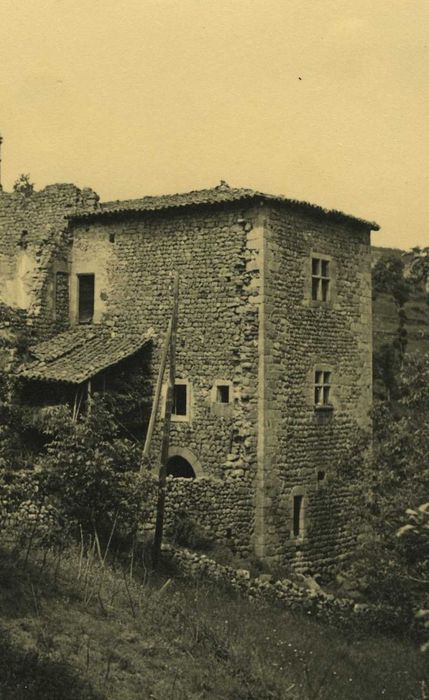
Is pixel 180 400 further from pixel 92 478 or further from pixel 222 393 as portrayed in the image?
pixel 92 478

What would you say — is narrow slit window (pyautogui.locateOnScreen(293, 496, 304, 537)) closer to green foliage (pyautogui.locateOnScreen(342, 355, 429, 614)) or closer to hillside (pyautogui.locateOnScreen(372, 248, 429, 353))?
green foliage (pyautogui.locateOnScreen(342, 355, 429, 614))

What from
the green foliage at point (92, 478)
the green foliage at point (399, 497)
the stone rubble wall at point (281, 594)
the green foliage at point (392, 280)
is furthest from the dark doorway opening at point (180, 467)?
the green foliage at point (392, 280)

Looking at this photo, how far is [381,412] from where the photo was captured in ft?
62.1

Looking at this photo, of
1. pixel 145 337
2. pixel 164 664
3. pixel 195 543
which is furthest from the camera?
pixel 145 337

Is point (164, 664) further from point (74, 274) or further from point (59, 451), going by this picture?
point (74, 274)

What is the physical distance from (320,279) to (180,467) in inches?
236

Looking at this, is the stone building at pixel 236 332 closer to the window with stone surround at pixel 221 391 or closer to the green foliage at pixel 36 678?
the window with stone surround at pixel 221 391

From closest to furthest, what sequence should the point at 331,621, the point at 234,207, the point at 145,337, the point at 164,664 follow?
the point at 164,664 → the point at 331,621 → the point at 234,207 → the point at 145,337

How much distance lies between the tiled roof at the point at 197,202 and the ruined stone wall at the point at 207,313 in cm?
28

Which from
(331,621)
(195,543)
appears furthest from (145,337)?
(331,621)

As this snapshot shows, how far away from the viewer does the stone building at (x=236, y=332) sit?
19438 millimetres

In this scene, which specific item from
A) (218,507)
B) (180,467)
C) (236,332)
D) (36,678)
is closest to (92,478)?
(218,507)

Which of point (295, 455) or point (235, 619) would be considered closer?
point (235, 619)

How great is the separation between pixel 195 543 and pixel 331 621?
337cm
